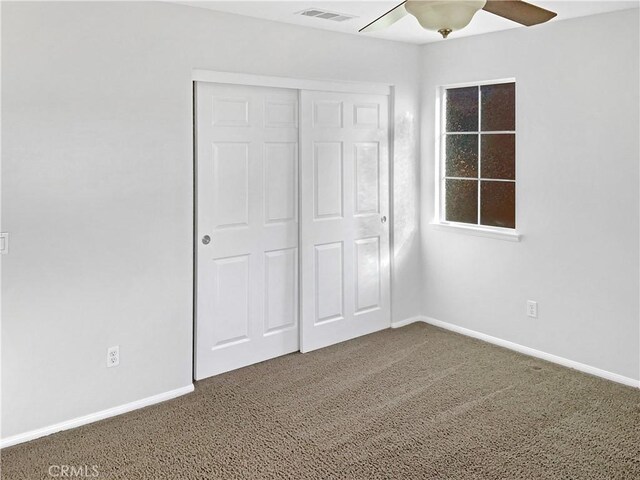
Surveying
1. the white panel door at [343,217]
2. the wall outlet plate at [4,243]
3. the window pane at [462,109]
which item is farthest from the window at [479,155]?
the wall outlet plate at [4,243]

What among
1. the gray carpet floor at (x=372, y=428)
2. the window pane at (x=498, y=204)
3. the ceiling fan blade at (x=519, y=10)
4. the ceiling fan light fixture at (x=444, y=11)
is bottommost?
the gray carpet floor at (x=372, y=428)

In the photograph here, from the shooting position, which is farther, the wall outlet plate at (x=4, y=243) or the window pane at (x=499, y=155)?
the window pane at (x=499, y=155)

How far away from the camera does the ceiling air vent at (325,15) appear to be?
347 centimetres

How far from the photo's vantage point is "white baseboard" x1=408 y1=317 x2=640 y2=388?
3.65 metres

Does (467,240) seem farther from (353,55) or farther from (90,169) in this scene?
(90,169)

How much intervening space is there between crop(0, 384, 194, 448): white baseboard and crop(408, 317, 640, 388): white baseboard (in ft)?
7.38

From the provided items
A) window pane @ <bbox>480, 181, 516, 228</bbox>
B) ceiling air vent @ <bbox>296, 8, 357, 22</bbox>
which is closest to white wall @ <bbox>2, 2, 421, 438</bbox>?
ceiling air vent @ <bbox>296, 8, 357, 22</bbox>

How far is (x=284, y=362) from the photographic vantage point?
3.98 metres

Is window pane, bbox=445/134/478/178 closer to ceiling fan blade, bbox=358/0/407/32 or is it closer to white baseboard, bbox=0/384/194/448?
ceiling fan blade, bbox=358/0/407/32

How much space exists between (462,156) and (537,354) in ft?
5.55

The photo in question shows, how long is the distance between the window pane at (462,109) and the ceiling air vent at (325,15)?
136cm

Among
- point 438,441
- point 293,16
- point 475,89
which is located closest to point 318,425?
point 438,441

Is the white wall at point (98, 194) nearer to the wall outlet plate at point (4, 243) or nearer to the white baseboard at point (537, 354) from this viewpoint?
the wall outlet plate at point (4, 243)

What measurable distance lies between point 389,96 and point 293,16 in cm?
127
